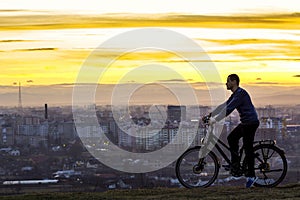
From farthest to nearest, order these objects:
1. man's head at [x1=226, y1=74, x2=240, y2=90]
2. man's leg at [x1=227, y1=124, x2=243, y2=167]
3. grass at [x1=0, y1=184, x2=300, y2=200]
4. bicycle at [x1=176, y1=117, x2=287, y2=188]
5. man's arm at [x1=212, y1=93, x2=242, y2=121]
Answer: bicycle at [x1=176, y1=117, x2=287, y2=188] → man's leg at [x1=227, y1=124, x2=243, y2=167] → man's head at [x1=226, y1=74, x2=240, y2=90] → man's arm at [x1=212, y1=93, x2=242, y2=121] → grass at [x1=0, y1=184, x2=300, y2=200]

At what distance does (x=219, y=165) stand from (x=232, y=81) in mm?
1689

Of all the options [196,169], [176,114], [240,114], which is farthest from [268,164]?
[176,114]

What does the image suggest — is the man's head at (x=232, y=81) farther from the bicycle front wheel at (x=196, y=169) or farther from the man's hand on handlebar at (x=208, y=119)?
the bicycle front wheel at (x=196, y=169)

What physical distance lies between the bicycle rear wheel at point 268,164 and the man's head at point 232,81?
4.33 ft

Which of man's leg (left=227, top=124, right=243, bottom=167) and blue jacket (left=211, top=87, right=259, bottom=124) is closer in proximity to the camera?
blue jacket (left=211, top=87, right=259, bottom=124)

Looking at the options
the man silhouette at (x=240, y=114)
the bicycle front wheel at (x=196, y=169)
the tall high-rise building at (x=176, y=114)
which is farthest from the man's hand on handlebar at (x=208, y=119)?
the tall high-rise building at (x=176, y=114)

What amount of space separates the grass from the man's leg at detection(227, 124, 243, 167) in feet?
1.76

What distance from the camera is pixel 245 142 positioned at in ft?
45.1

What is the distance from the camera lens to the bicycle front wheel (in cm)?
1400

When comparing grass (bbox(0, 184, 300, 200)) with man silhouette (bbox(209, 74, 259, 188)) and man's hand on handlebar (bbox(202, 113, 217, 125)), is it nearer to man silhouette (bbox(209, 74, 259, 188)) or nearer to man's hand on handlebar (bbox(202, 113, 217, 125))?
man silhouette (bbox(209, 74, 259, 188))

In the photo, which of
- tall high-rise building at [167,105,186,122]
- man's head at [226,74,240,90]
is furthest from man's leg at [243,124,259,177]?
tall high-rise building at [167,105,186,122]

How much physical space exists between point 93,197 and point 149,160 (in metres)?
11.3

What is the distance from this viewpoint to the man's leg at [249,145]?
1356cm

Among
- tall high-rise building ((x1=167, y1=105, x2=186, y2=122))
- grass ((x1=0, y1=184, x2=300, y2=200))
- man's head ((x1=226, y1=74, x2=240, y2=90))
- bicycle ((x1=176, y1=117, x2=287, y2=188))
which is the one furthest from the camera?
tall high-rise building ((x1=167, y1=105, x2=186, y2=122))
